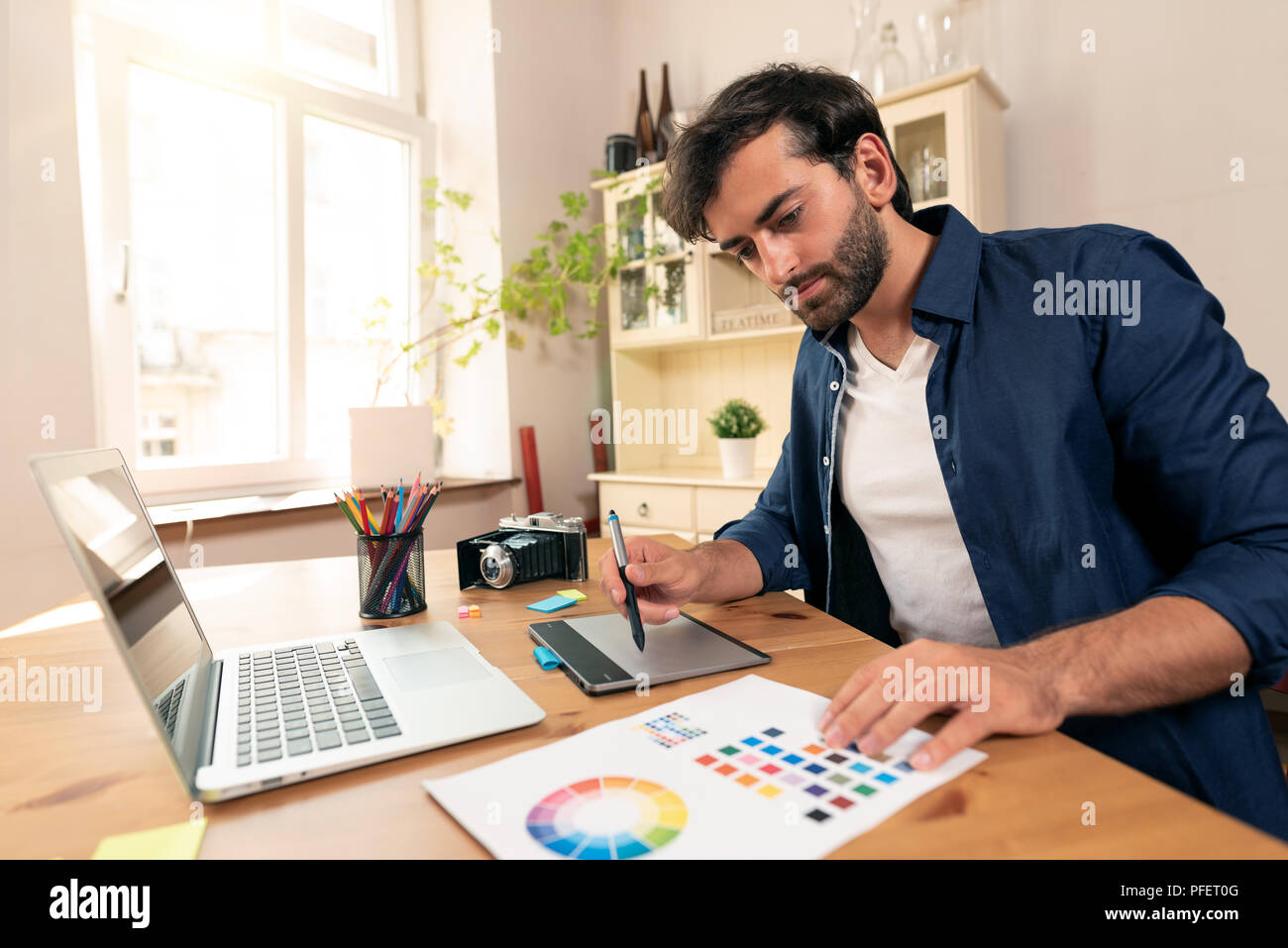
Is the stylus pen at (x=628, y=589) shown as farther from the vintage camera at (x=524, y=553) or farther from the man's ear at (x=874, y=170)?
the man's ear at (x=874, y=170)

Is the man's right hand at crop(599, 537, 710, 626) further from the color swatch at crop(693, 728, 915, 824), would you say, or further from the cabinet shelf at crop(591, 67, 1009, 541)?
the cabinet shelf at crop(591, 67, 1009, 541)

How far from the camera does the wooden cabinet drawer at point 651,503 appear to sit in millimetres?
2812

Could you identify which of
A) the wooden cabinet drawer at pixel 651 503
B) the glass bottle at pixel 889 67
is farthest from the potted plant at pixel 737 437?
the glass bottle at pixel 889 67

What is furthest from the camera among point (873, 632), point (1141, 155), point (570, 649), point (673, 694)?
point (1141, 155)

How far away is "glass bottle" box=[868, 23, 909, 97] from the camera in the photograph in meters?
2.36

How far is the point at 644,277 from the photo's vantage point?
3033mm

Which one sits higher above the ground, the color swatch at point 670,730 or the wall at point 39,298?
the wall at point 39,298

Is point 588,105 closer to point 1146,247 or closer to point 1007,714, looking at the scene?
point 1146,247

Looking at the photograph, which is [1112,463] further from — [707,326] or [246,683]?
[707,326]

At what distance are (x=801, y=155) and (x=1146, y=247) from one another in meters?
0.46

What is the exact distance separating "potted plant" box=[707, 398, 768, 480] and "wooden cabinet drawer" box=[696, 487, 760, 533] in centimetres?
7

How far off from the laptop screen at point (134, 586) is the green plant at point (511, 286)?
6.94 feet

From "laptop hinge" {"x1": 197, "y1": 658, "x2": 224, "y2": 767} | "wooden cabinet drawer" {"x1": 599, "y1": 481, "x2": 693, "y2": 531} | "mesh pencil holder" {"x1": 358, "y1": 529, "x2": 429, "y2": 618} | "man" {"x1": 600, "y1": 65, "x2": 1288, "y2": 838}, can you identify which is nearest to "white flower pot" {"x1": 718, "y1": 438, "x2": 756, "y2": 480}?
"wooden cabinet drawer" {"x1": 599, "y1": 481, "x2": 693, "y2": 531}
